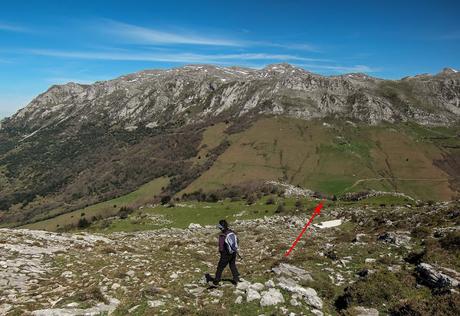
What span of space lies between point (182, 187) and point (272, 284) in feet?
541

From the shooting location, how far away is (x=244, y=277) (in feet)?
62.5

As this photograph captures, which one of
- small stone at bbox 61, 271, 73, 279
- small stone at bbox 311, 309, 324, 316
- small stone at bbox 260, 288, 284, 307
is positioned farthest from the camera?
small stone at bbox 61, 271, 73, 279

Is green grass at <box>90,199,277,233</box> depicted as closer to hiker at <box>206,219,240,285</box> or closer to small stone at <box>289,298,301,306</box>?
hiker at <box>206,219,240,285</box>

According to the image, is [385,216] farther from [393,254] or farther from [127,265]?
[127,265]

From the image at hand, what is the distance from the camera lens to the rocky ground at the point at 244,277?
1508cm

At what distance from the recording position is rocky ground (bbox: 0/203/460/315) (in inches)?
594

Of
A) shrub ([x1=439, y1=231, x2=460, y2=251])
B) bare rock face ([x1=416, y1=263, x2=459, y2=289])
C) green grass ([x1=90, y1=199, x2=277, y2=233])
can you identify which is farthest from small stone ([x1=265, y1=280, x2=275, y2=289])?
green grass ([x1=90, y1=199, x2=277, y2=233])

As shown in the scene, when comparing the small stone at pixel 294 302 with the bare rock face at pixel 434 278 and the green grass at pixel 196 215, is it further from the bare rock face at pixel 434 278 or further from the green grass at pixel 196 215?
the green grass at pixel 196 215

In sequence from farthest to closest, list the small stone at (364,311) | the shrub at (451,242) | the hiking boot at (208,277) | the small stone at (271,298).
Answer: the shrub at (451,242) < the hiking boot at (208,277) < the small stone at (271,298) < the small stone at (364,311)

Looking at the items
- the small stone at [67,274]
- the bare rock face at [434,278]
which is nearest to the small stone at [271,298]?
the bare rock face at [434,278]

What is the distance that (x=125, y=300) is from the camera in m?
15.7

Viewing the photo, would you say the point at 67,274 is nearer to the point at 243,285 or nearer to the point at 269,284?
the point at 243,285

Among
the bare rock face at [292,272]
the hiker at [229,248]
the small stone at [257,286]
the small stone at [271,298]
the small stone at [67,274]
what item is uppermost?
the hiker at [229,248]

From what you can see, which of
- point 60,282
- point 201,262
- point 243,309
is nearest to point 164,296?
point 243,309
